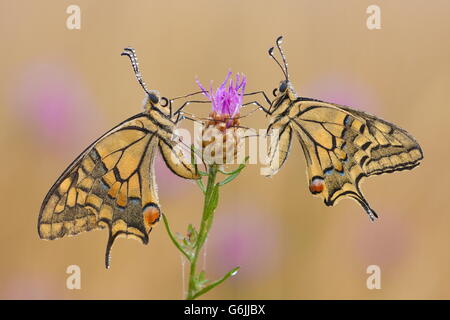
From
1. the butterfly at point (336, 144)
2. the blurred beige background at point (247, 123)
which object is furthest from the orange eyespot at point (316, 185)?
the blurred beige background at point (247, 123)

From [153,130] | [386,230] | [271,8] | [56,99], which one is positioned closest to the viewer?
[153,130]

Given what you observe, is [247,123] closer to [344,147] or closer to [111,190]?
[344,147]

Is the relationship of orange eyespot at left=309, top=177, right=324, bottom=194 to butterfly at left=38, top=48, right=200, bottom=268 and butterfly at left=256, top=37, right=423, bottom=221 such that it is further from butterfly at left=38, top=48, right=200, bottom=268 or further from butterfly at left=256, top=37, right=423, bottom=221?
butterfly at left=38, top=48, right=200, bottom=268

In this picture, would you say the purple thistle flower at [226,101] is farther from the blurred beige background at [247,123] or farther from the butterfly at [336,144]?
the blurred beige background at [247,123]

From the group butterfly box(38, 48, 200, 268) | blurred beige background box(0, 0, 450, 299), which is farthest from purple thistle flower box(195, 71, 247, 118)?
blurred beige background box(0, 0, 450, 299)

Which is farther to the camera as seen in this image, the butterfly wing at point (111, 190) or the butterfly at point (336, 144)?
the butterfly at point (336, 144)

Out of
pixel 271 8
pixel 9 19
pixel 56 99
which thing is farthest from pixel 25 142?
pixel 271 8

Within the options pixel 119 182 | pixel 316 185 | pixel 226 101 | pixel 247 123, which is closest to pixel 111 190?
pixel 119 182

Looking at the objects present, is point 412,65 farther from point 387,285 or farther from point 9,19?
point 9,19
